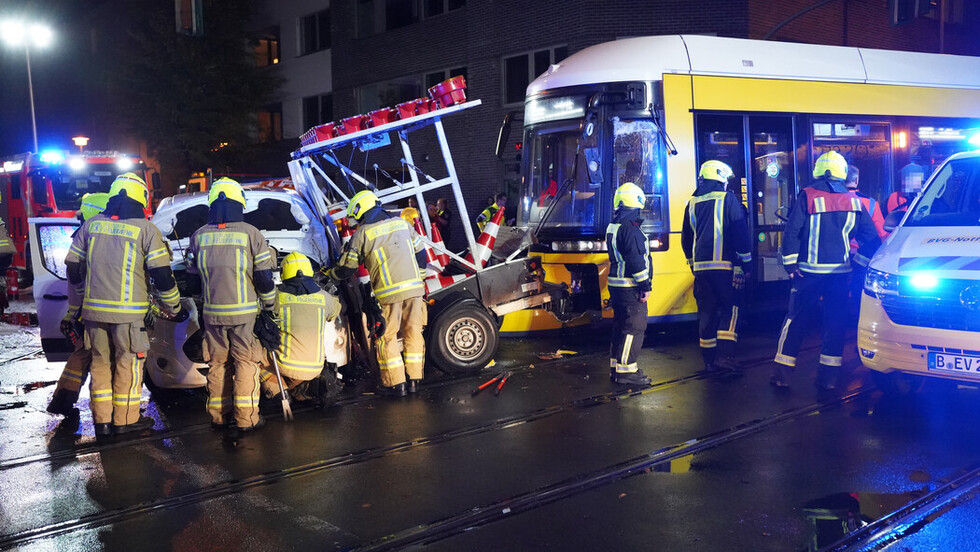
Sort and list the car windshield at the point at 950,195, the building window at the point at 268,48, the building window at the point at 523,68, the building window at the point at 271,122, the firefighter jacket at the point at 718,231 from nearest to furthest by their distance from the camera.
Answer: the car windshield at the point at 950,195
the firefighter jacket at the point at 718,231
the building window at the point at 523,68
the building window at the point at 268,48
the building window at the point at 271,122

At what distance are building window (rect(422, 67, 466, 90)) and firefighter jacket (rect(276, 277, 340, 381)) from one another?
17297mm

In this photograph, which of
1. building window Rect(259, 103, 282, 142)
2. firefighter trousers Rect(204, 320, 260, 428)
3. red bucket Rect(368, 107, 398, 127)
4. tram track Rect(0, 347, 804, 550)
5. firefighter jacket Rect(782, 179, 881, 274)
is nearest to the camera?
tram track Rect(0, 347, 804, 550)

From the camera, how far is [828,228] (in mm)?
7273

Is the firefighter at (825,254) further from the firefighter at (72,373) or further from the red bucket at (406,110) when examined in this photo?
the firefighter at (72,373)

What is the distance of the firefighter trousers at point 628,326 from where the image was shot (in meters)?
7.75

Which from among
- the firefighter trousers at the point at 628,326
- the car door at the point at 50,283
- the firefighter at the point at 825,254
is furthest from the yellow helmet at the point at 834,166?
the car door at the point at 50,283

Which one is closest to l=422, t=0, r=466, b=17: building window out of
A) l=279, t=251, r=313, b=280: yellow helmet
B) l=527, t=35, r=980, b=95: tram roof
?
l=527, t=35, r=980, b=95: tram roof

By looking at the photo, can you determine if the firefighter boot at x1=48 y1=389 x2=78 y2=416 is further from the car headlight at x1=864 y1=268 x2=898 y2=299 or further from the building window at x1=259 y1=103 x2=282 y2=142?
the building window at x1=259 y1=103 x2=282 y2=142

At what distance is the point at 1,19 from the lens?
35.2m

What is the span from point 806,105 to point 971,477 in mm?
6392

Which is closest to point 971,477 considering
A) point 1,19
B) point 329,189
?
point 329,189

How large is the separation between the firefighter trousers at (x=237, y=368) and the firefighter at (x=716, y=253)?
410cm

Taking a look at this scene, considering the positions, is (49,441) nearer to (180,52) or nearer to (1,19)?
(180,52)

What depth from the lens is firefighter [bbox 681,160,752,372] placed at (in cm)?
792
